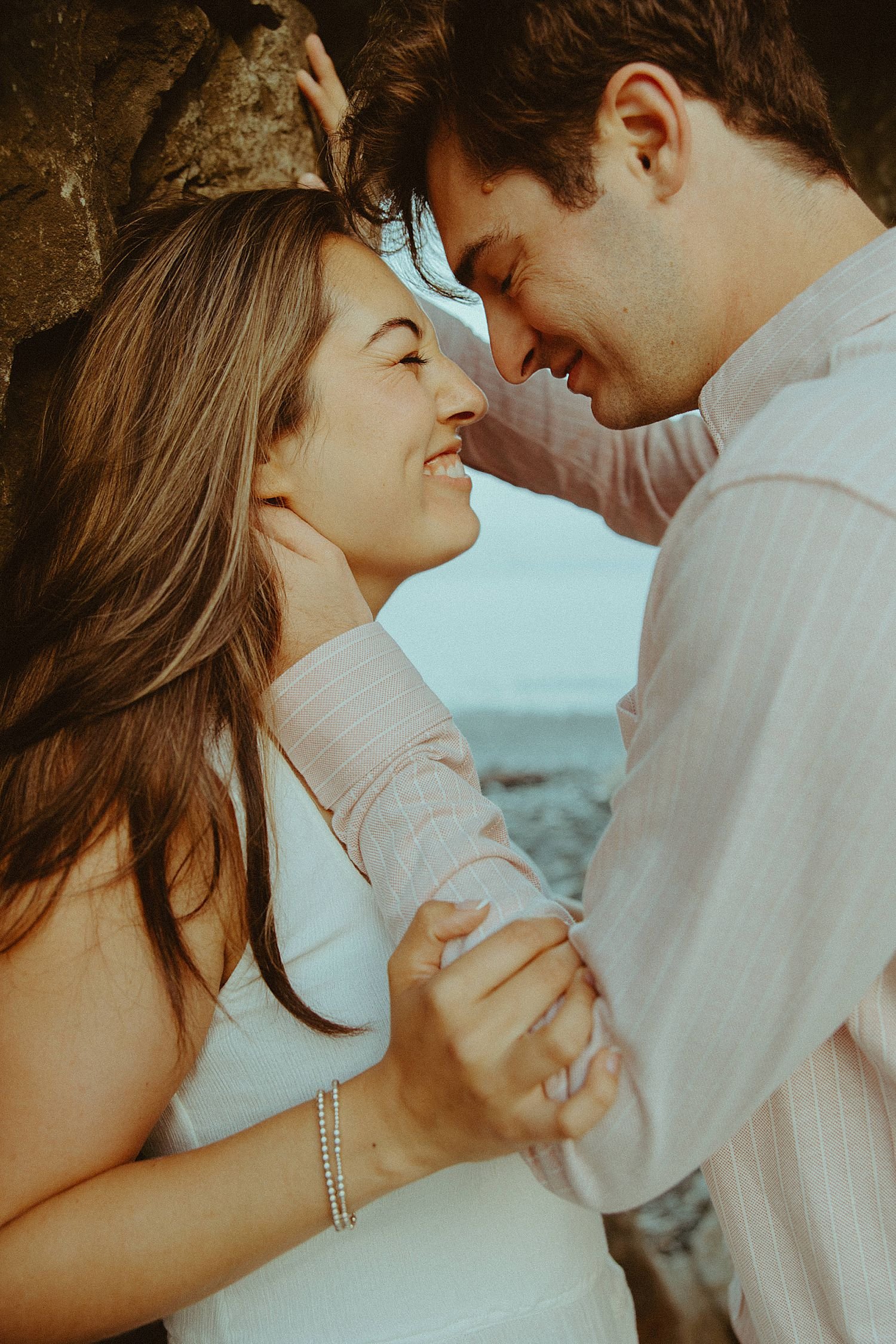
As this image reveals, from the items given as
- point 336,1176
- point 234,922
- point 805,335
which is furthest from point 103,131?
point 336,1176

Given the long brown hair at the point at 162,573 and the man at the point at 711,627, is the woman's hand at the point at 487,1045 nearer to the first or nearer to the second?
the man at the point at 711,627

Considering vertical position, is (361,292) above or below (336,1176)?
above

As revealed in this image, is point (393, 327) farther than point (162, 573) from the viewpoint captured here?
Yes

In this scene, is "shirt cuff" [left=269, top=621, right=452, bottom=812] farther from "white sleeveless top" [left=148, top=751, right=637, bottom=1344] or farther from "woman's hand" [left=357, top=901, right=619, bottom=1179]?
"woman's hand" [left=357, top=901, right=619, bottom=1179]

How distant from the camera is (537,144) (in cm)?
172

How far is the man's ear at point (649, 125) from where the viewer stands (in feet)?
5.35

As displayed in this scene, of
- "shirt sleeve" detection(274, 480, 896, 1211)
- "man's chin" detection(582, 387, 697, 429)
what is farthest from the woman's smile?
"shirt sleeve" detection(274, 480, 896, 1211)

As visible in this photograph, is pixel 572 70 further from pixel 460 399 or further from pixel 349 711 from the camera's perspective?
pixel 349 711

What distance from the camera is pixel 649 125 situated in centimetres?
167

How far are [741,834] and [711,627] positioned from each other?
208mm

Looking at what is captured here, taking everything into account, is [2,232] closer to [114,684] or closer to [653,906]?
[114,684]

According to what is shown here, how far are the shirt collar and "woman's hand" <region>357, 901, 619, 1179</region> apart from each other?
0.73 meters

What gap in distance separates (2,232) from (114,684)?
0.78 m

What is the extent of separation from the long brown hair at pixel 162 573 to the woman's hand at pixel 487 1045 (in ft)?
0.98
